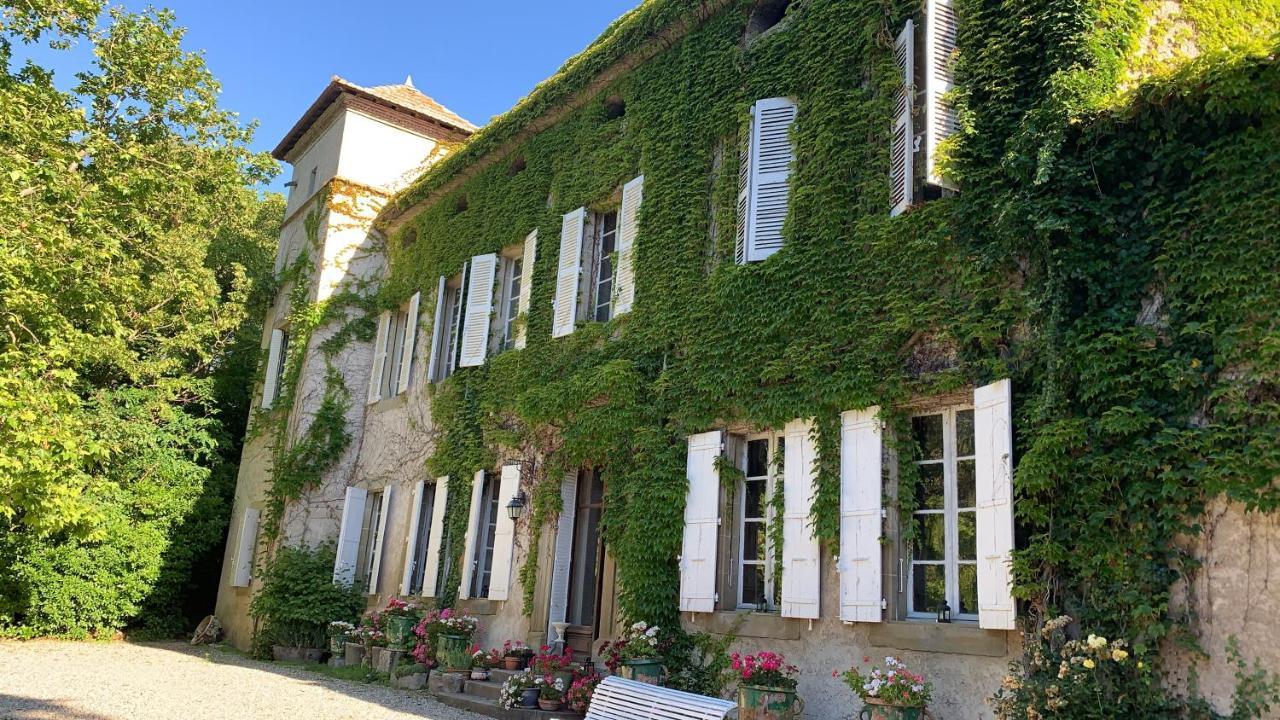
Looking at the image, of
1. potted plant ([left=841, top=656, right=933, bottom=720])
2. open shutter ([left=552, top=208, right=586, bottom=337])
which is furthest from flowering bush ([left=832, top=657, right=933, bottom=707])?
open shutter ([left=552, top=208, right=586, bottom=337])

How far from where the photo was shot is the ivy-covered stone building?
16.3ft

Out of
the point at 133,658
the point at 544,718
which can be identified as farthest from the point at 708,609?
the point at 133,658

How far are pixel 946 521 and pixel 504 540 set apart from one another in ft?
17.5

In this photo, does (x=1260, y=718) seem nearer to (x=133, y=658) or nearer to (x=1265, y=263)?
(x=1265, y=263)

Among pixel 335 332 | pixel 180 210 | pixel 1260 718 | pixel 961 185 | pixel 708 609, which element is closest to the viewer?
pixel 1260 718

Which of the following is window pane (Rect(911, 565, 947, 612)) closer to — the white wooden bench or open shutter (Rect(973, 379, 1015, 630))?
open shutter (Rect(973, 379, 1015, 630))

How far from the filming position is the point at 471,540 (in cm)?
1067

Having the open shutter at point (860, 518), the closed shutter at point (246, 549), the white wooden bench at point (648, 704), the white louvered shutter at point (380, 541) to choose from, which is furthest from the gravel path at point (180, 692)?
the open shutter at point (860, 518)

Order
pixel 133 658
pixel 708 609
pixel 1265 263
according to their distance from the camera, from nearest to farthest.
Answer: pixel 1265 263, pixel 708 609, pixel 133 658

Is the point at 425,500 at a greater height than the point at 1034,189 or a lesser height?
lesser

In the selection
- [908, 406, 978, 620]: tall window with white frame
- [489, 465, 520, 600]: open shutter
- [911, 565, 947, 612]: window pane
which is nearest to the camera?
[908, 406, 978, 620]: tall window with white frame

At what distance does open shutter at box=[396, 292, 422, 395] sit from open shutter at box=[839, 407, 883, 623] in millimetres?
8167

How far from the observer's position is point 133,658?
1162 cm

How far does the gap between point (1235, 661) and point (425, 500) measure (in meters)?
9.52
